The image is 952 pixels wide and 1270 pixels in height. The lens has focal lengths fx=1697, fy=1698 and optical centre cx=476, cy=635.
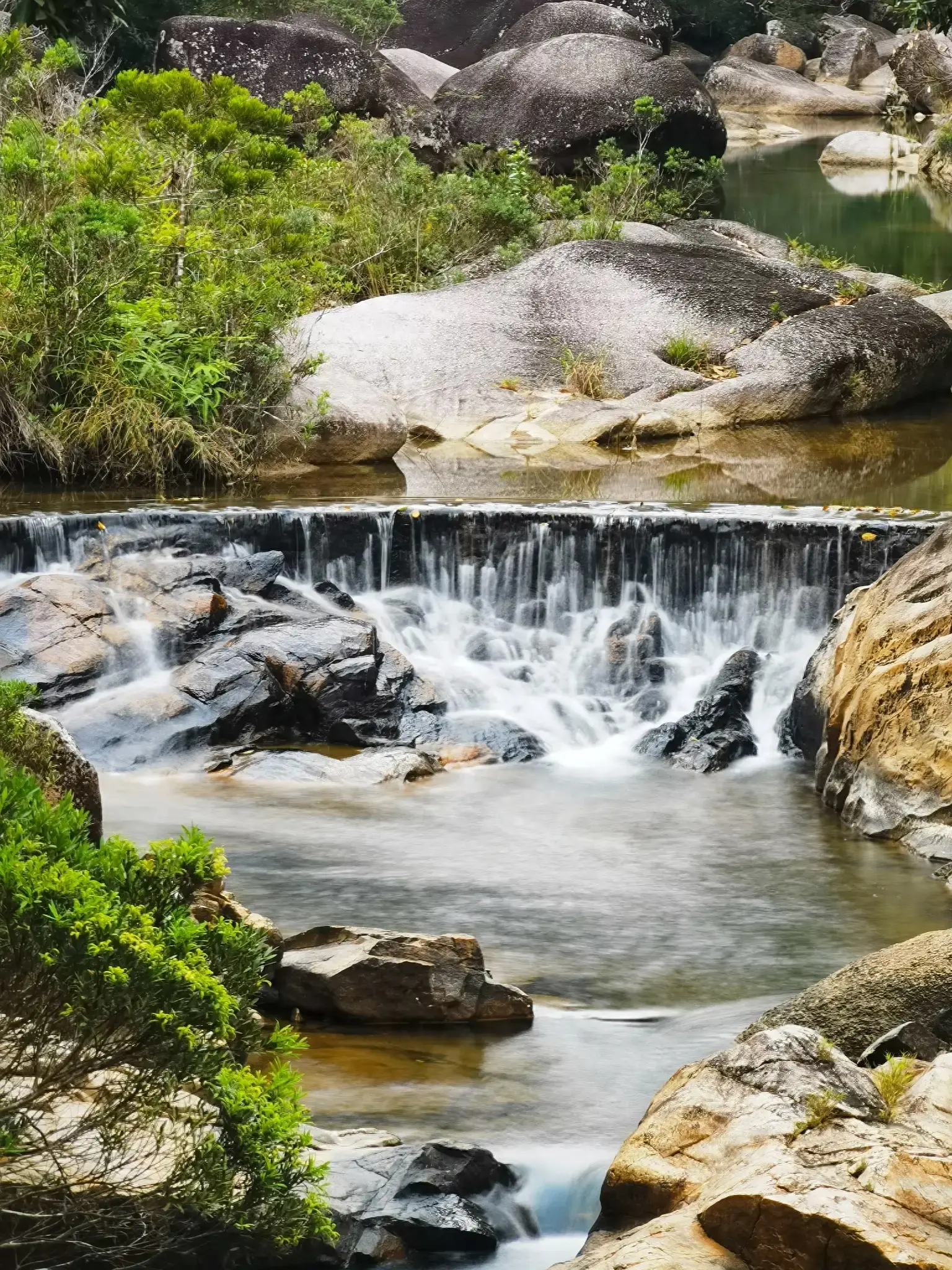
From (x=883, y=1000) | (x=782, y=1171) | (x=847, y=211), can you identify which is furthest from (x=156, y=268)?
(x=847, y=211)

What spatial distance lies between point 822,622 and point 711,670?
2.83 ft

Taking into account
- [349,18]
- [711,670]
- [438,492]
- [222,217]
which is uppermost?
[349,18]

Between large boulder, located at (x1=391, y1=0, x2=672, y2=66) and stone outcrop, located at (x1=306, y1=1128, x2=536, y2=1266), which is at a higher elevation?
large boulder, located at (x1=391, y1=0, x2=672, y2=66)

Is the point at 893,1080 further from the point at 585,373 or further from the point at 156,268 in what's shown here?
the point at 585,373

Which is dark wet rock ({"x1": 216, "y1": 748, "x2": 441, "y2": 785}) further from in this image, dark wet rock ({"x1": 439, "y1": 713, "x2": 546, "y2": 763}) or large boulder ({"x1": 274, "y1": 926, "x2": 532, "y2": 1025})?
large boulder ({"x1": 274, "y1": 926, "x2": 532, "y2": 1025})

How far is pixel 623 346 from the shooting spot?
17125 millimetres

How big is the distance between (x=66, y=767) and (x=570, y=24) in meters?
27.7

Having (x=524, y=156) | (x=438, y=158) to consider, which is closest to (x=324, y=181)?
(x=524, y=156)

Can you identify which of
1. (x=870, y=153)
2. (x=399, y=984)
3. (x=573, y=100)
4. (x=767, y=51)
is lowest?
(x=399, y=984)

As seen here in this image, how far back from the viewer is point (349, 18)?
115ft

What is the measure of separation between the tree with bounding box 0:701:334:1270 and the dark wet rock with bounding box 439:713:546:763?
244 inches

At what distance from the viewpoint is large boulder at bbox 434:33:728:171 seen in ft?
85.9

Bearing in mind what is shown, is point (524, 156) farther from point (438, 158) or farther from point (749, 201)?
point (749, 201)

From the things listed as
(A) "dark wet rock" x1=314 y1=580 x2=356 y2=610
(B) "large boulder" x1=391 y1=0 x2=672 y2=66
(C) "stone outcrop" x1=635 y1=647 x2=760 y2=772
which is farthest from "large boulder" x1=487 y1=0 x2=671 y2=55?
(C) "stone outcrop" x1=635 y1=647 x2=760 y2=772
